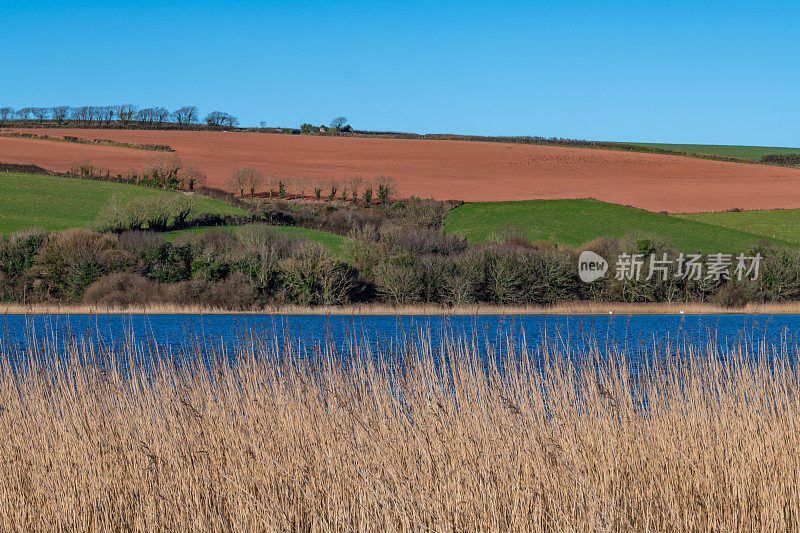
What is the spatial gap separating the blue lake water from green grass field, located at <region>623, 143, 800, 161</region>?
75.7m

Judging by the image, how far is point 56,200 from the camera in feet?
236

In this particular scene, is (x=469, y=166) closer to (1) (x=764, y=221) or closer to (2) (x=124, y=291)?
(1) (x=764, y=221)

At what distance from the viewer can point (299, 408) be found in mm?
8609

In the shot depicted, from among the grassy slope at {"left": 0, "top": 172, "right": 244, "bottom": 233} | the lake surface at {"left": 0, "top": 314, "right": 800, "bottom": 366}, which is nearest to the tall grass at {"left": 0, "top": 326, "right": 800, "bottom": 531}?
the lake surface at {"left": 0, "top": 314, "right": 800, "bottom": 366}

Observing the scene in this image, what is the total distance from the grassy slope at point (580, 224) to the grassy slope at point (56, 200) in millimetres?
21621

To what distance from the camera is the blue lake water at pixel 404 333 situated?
10953 mm

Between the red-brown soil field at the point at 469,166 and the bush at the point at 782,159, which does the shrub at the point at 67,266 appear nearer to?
the red-brown soil field at the point at 469,166

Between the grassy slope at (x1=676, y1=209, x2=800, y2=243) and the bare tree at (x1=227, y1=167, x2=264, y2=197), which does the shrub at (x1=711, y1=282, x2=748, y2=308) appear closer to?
the grassy slope at (x1=676, y1=209, x2=800, y2=243)

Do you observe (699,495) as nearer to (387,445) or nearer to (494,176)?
(387,445)

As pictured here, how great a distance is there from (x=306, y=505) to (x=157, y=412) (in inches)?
102

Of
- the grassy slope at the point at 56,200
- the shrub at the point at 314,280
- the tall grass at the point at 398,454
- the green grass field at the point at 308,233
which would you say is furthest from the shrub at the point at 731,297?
the grassy slope at the point at 56,200

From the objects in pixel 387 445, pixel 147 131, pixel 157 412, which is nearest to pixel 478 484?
pixel 387 445

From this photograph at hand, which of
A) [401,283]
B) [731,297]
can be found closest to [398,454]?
[401,283]

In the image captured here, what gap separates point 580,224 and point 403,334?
6053 centimetres
